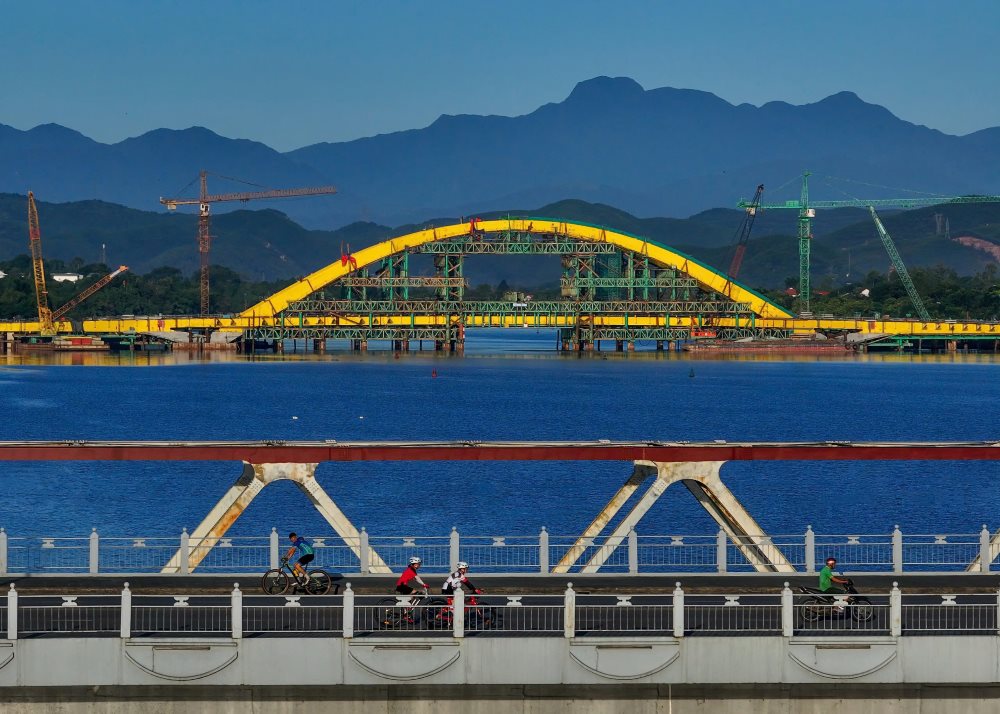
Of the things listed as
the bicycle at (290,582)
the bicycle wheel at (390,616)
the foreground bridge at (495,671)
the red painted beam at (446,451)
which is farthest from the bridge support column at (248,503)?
the foreground bridge at (495,671)

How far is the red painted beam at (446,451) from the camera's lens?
3838 centimetres

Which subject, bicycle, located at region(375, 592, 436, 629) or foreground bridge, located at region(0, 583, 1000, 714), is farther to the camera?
bicycle, located at region(375, 592, 436, 629)

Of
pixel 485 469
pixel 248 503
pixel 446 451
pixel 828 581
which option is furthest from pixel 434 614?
pixel 485 469

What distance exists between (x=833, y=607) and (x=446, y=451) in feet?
36.5

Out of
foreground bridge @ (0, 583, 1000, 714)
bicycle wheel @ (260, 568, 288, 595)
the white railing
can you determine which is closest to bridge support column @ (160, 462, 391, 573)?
bicycle wheel @ (260, 568, 288, 595)

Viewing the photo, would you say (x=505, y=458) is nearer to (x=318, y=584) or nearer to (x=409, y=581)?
(x=318, y=584)

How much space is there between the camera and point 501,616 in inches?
1312

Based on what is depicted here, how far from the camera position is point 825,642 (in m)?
30.5

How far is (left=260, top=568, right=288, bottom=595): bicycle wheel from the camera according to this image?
119 feet

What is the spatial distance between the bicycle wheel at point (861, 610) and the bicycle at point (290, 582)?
12156 mm

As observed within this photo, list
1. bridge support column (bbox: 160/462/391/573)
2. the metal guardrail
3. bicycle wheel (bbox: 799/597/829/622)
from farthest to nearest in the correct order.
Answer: the metal guardrail < bridge support column (bbox: 160/462/391/573) < bicycle wheel (bbox: 799/597/829/622)

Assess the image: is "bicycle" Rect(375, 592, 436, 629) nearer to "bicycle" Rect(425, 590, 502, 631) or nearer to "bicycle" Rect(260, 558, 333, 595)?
"bicycle" Rect(425, 590, 502, 631)

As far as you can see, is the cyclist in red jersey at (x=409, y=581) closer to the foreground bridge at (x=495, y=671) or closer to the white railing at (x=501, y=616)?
the white railing at (x=501, y=616)

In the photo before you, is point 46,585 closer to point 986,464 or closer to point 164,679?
point 164,679
